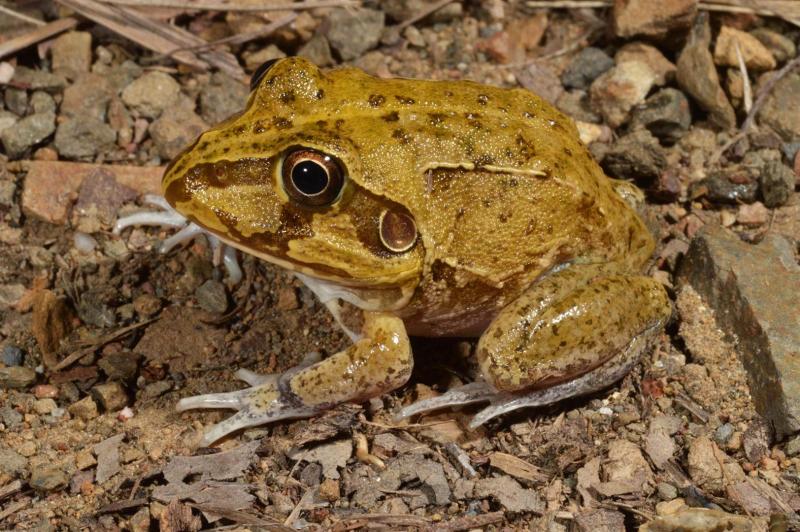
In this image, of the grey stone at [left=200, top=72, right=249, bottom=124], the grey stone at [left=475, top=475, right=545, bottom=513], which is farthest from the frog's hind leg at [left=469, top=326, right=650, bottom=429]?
the grey stone at [left=200, top=72, right=249, bottom=124]

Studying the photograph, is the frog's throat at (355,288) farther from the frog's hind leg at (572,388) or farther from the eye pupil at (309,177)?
the frog's hind leg at (572,388)

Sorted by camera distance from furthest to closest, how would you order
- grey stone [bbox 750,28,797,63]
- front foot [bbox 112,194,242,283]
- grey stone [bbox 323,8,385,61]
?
grey stone [bbox 323,8,385,61] < grey stone [bbox 750,28,797,63] < front foot [bbox 112,194,242,283]

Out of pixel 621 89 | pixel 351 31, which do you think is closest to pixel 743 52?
pixel 621 89

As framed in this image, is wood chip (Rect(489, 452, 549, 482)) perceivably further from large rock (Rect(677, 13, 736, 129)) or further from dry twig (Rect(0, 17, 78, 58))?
dry twig (Rect(0, 17, 78, 58))

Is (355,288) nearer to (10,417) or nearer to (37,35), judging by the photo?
(10,417)

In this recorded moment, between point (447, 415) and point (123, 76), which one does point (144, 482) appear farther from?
point (123, 76)
